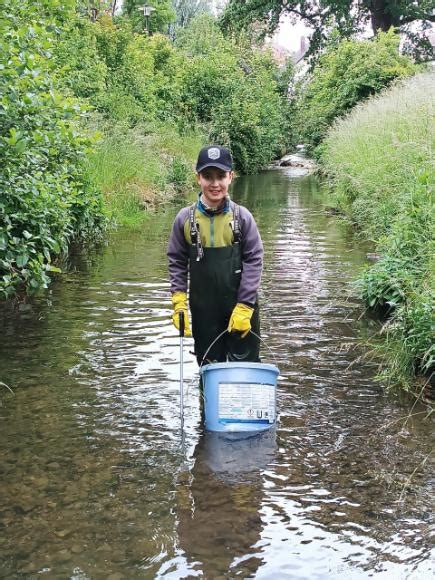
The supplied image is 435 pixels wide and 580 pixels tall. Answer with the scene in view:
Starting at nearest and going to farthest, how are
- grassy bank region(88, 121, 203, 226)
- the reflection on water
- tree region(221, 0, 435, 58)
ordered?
the reflection on water < grassy bank region(88, 121, 203, 226) < tree region(221, 0, 435, 58)

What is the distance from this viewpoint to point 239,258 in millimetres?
4441

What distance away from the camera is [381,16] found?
106 feet

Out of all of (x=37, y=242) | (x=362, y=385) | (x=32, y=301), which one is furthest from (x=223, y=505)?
(x=32, y=301)

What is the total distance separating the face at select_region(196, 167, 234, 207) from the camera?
4.31 meters

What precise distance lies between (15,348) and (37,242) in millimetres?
1006

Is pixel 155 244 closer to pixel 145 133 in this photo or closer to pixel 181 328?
pixel 181 328

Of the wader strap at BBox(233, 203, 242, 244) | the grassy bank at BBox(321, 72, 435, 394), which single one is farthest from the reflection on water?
the wader strap at BBox(233, 203, 242, 244)

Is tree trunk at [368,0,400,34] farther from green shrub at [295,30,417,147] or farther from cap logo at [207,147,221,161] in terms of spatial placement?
cap logo at [207,147,221,161]

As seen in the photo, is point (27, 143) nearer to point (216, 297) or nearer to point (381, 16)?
point (216, 297)

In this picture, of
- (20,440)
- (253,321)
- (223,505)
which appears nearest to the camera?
(223,505)

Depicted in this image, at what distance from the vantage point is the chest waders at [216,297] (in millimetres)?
4402

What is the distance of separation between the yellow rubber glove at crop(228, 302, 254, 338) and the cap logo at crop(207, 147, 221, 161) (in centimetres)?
92

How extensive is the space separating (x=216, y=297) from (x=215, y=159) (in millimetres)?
874

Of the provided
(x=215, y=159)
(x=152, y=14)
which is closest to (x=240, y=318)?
(x=215, y=159)
